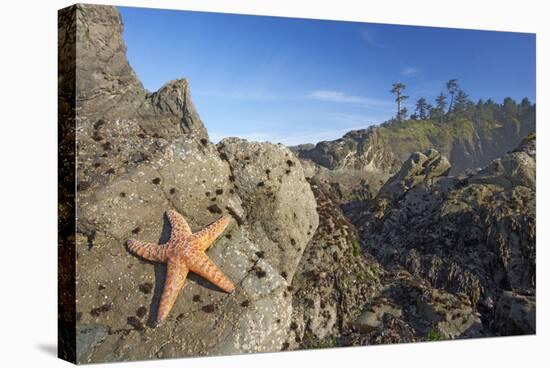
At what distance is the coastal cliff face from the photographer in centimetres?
1387

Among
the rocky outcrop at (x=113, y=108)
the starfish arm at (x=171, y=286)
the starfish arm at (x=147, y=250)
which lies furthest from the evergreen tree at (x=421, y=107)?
the starfish arm at (x=147, y=250)

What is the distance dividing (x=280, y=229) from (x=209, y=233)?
7.44 ft

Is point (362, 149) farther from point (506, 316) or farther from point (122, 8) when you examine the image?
point (122, 8)

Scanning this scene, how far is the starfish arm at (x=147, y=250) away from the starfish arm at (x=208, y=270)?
1.85 feet

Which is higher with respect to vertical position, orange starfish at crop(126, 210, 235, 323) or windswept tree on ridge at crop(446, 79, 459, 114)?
windswept tree on ridge at crop(446, 79, 459, 114)

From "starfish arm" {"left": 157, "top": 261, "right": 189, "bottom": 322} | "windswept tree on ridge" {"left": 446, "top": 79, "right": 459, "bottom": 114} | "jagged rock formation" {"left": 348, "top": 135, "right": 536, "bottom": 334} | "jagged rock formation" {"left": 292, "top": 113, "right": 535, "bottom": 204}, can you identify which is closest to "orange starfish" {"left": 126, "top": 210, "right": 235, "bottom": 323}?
"starfish arm" {"left": 157, "top": 261, "right": 189, "bottom": 322}

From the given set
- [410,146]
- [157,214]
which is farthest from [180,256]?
[410,146]

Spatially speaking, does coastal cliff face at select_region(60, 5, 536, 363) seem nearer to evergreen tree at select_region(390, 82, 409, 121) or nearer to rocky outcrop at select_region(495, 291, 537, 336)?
rocky outcrop at select_region(495, 291, 537, 336)

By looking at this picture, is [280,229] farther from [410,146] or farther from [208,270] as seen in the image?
[410,146]

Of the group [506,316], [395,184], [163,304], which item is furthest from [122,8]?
[506,316]

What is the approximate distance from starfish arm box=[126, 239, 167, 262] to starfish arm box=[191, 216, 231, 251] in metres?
0.75

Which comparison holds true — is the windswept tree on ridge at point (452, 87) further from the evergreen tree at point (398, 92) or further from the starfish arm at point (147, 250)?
the starfish arm at point (147, 250)

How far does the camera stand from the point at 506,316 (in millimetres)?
17922

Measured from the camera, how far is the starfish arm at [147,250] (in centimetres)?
1408
